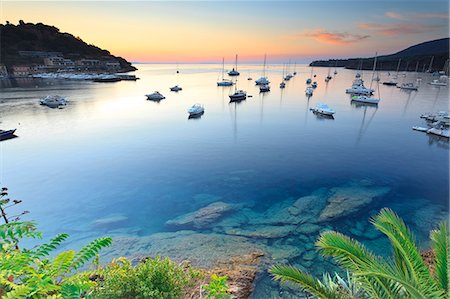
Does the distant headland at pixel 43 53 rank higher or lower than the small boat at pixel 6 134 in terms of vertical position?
higher

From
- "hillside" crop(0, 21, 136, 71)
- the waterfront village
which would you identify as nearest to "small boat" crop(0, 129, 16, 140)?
the waterfront village

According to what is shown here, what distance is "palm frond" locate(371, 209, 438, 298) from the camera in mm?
4391

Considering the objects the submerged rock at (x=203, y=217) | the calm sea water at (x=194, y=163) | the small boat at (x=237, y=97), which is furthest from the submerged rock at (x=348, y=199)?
the small boat at (x=237, y=97)

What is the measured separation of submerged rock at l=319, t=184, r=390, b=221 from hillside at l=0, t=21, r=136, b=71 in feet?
477

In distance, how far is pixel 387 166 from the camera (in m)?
22.9

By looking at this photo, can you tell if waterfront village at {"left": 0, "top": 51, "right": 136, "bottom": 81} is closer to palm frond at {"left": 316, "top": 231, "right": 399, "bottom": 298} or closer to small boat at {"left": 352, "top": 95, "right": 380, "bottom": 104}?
small boat at {"left": 352, "top": 95, "right": 380, "bottom": 104}

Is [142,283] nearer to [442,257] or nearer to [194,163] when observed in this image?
[442,257]

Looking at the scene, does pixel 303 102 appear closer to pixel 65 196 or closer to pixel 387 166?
pixel 387 166

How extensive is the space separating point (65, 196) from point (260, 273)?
1557cm

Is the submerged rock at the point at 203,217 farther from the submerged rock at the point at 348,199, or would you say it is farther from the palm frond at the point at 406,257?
the palm frond at the point at 406,257

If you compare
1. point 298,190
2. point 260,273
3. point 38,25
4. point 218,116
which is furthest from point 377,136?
point 38,25

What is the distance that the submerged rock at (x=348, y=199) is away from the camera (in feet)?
49.4

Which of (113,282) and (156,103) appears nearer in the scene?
(113,282)

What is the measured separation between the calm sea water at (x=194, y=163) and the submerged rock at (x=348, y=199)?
2.20ft
